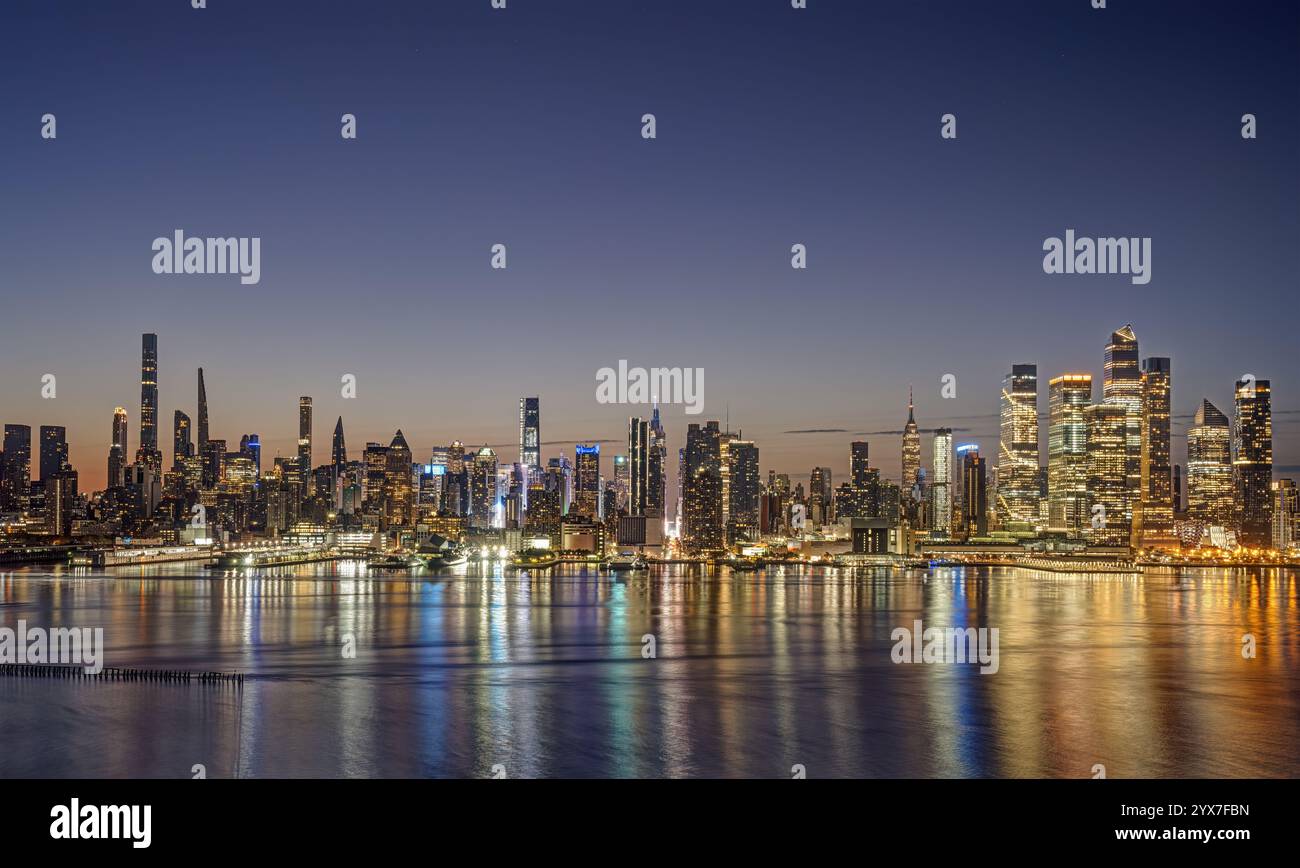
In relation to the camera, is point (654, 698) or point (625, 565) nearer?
point (654, 698)

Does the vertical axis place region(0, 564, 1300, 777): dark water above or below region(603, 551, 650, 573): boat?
above

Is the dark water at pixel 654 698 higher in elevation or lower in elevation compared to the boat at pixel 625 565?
higher

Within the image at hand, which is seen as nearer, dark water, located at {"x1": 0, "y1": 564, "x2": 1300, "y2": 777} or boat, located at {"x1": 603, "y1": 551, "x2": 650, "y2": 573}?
dark water, located at {"x1": 0, "y1": 564, "x2": 1300, "y2": 777}

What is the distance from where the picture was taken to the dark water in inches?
1025

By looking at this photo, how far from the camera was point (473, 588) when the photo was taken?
322 ft

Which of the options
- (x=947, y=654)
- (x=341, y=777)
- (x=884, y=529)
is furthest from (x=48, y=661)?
(x=884, y=529)

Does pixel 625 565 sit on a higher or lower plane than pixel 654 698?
lower

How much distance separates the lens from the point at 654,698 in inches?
1356

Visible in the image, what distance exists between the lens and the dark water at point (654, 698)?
1025 inches

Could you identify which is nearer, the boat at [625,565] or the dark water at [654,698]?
the dark water at [654,698]

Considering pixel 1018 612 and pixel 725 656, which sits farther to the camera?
pixel 1018 612

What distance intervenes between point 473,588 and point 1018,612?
47063mm
